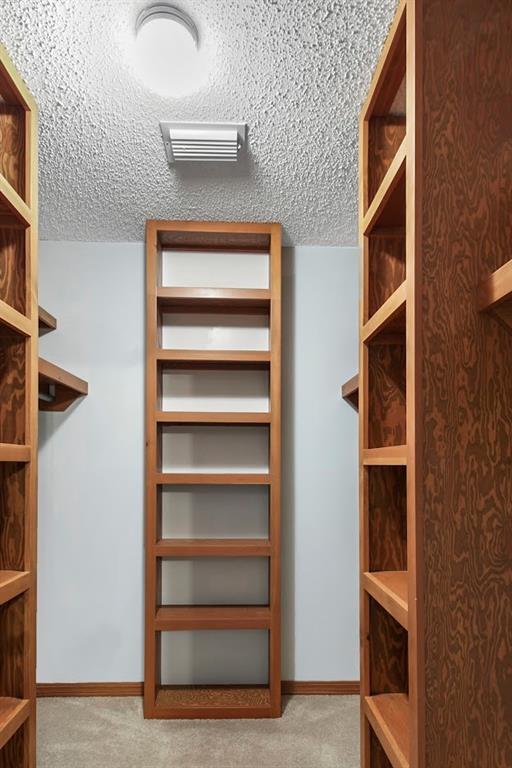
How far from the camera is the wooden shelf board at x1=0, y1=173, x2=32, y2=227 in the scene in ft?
5.30

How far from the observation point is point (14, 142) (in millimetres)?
1841

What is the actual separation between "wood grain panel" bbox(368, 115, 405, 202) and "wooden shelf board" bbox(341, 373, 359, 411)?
1236 mm

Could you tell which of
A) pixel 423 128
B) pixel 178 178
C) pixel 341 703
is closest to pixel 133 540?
pixel 341 703

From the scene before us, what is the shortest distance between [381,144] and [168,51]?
660mm

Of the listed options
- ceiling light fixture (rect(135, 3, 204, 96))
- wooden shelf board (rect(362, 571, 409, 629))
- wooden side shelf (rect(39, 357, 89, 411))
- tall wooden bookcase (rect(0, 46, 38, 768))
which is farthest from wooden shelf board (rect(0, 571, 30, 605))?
ceiling light fixture (rect(135, 3, 204, 96))

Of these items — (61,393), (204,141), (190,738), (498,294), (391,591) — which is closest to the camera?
(498,294)

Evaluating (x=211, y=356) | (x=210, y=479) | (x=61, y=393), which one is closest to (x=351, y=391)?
(x=211, y=356)

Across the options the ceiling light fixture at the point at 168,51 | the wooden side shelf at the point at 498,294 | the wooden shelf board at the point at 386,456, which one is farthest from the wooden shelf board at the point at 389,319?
the ceiling light fixture at the point at 168,51

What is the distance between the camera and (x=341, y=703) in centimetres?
322

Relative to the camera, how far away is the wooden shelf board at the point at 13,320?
158cm

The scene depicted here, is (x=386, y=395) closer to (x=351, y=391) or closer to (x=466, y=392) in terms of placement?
(x=466, y=392)

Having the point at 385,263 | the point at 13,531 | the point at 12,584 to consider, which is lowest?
the point at 12,584

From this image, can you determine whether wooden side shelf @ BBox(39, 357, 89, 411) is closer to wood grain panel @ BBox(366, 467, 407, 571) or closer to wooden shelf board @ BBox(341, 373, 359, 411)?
wooden shelf board @ BBox(341, 373, 359, 411)

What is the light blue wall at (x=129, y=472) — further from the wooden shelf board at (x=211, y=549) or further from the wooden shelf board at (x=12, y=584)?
the wooden shelf board at (x=12, y=584)
